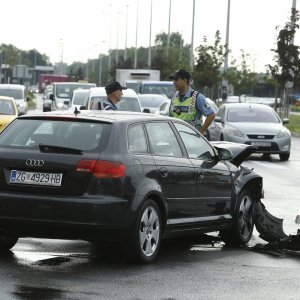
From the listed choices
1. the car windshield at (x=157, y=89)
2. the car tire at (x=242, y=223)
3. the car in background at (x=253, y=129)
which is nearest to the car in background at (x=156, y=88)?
the car windshield at (x=157, y=89)

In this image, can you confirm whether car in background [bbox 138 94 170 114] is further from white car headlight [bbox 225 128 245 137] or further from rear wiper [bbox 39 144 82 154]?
rear wiper [bbox 39 144 82 154]

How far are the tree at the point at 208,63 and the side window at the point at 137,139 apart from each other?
5760 centimetres

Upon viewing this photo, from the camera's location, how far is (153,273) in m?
9.48

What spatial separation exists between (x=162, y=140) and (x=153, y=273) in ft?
4.94

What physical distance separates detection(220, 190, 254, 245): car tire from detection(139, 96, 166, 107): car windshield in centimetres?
3373

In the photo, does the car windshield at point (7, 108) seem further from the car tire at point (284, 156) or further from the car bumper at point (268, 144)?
the car tire at point (284, 156)

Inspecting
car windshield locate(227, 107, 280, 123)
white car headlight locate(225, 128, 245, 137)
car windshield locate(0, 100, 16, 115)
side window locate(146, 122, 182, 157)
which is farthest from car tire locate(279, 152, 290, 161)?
side window locate(146, 122, 182, 157)

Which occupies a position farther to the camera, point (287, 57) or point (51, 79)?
point (51, 79)

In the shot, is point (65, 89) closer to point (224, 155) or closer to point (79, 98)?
point (79, 98)

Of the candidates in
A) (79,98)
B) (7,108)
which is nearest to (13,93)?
(79,98)

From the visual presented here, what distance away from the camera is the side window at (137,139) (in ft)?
32.6

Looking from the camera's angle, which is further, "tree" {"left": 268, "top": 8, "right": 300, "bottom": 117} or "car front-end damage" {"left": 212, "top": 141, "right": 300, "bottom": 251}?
"tree" {"left": 268, "top": 8, "right": 300, "bottom": 117}

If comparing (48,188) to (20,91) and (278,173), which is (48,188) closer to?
(278,173)

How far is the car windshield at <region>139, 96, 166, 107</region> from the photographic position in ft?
150
